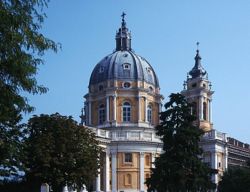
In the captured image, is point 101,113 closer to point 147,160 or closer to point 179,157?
point 147,160

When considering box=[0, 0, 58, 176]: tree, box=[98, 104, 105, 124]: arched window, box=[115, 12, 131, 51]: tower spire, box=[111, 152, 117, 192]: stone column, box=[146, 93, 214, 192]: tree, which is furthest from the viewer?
box=[115, 12, 131, 51]: tower spire

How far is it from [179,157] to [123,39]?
53009 mm

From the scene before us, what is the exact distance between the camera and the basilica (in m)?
85.4

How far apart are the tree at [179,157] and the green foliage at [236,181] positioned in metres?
15.9

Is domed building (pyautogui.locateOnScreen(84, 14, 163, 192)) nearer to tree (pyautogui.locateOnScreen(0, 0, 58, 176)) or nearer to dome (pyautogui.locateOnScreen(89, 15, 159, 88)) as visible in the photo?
dome (pyautogui.locateOnScreen(89, 15, 159, 88))

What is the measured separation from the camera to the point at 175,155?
49.6 meters

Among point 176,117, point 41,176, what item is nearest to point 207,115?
point 176,117

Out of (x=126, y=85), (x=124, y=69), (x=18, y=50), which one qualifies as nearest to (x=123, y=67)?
(x=124, y=69)

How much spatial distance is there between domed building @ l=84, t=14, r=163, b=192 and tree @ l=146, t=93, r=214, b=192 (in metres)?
32.9

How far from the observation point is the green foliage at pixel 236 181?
211ft

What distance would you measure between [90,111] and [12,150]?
7648 cm

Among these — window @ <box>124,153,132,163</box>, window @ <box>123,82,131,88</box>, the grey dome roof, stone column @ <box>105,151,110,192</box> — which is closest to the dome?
the grey dome roof

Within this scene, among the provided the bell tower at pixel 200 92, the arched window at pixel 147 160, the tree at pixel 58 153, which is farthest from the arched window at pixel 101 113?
the tree at pixel 58 153

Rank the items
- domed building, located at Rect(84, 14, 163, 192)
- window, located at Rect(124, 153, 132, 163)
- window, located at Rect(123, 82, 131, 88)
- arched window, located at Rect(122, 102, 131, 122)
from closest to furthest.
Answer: domed building, located at Rect(84, 14, 163, 192) → window, located at Rect(124, 153, 132, 163) → arched window, located at Rect(122, 102, 131, 122) → window, located at Rect(123, 82, 131, 88)
